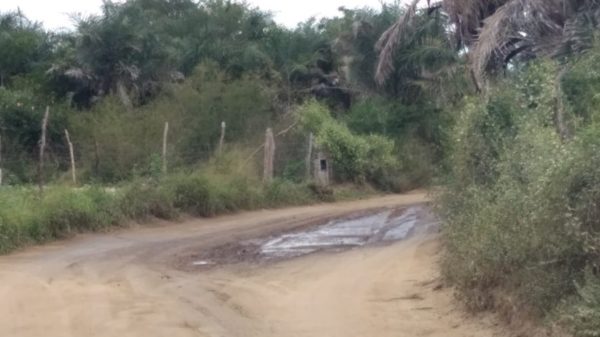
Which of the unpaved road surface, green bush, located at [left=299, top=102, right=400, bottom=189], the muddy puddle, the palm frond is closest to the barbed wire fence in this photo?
green bush, located at [left=299, top=102, right=400, bottom=189]

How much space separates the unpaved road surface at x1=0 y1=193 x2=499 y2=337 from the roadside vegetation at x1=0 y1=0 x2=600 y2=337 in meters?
0.84

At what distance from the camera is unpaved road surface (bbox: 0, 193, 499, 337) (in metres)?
11.3

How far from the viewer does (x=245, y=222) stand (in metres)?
24.5

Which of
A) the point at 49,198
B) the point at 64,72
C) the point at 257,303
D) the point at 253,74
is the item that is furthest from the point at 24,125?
the point at 257,303

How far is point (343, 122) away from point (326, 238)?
58.1ft

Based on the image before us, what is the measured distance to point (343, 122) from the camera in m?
38.2

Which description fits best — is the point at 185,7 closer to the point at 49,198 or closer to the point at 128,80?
the point at 128,80

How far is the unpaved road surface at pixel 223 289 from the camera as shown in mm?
11320

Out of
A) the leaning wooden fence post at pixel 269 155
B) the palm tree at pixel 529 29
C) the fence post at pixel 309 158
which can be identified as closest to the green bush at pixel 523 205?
the palm tree at pixel 529 29

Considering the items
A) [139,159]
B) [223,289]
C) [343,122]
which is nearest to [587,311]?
[223,289]

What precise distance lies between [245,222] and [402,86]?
738 inches

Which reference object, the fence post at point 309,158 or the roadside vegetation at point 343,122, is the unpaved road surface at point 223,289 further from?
the fence post at point 309,158

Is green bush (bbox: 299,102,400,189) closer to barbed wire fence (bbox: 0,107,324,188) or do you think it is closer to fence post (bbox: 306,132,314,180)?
barbed wire fence (bbox: 0,107,324,188)

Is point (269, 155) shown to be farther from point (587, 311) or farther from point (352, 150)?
point (587, 311)
